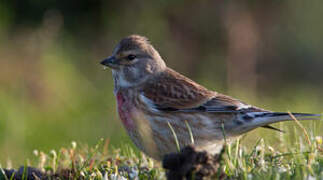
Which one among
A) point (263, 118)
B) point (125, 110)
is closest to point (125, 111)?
point (125, 110)

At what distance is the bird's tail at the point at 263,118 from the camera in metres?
4.64

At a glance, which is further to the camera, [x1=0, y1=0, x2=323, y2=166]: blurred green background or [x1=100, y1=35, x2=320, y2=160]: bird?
[x1=0, y1=0, x2=323, y2=166]: blurred green background

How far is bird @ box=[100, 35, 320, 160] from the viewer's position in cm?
486

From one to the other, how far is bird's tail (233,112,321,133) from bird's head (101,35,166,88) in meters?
1.15

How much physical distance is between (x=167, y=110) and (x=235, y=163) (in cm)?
129

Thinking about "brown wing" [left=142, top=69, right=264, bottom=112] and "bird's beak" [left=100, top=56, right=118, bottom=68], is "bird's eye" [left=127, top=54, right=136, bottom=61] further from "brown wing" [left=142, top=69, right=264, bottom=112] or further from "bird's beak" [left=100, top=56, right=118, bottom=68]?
"brown wing" [left=142, top=69, right=264, bottom=112]

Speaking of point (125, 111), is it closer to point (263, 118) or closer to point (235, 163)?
point (263, 118)

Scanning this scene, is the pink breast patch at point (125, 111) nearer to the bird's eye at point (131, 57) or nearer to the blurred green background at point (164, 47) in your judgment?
the bird's eye at point (131, 57)

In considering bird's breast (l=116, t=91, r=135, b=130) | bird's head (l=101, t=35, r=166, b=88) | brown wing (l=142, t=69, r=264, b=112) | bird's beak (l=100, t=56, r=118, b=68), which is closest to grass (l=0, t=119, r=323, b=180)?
bird's breast (l=116, t=91, r=135, b=130)

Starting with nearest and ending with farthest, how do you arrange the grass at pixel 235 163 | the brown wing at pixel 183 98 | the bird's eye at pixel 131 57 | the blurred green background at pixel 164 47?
the grass at pixel 235 163
the brown wing at pixel 183 98
the bird's eye at pixel 131 57
the blurred green background at pixel 164 47

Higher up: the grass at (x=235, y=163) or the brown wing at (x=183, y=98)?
the brown wing at (x=183, y=98)

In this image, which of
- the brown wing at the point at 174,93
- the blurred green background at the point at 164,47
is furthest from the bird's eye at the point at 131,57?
the blurred green background at the point at 164,47

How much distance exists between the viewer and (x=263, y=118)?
489 centimetres

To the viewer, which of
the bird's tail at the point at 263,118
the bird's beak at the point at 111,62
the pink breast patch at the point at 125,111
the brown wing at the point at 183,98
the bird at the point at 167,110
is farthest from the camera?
the bird's beak at the point at 111,62
